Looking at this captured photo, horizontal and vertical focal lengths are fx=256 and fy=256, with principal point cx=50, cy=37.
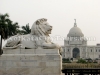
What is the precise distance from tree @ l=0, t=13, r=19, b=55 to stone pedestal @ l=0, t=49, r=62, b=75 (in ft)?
58.8

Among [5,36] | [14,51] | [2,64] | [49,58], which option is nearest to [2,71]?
[2,64]

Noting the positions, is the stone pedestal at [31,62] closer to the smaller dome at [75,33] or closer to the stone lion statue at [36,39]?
the stone lion statue at [36,39]

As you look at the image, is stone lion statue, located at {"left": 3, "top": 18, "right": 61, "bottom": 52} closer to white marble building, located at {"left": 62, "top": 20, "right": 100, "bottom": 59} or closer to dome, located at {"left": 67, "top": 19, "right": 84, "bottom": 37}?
white marble building, located at {"left": 62, "top": 20, "right": 100, "bottom": 59}

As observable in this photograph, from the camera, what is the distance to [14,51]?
12211 mm

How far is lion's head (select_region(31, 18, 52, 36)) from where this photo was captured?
12.6 metres

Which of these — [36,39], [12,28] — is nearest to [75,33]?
[12,28]

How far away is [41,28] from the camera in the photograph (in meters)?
12.8

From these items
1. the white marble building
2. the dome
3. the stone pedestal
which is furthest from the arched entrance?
the stone pedestal

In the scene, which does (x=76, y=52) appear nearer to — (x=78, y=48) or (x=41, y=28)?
(x=78, y=48)

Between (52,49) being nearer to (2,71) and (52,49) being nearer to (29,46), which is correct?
(29,46)

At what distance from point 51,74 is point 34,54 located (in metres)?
1.23

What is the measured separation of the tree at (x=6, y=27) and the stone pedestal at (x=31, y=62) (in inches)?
706

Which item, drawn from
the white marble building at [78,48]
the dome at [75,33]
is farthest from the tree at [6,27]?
the dome at [75,33]

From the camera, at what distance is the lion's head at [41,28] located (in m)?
12.6
